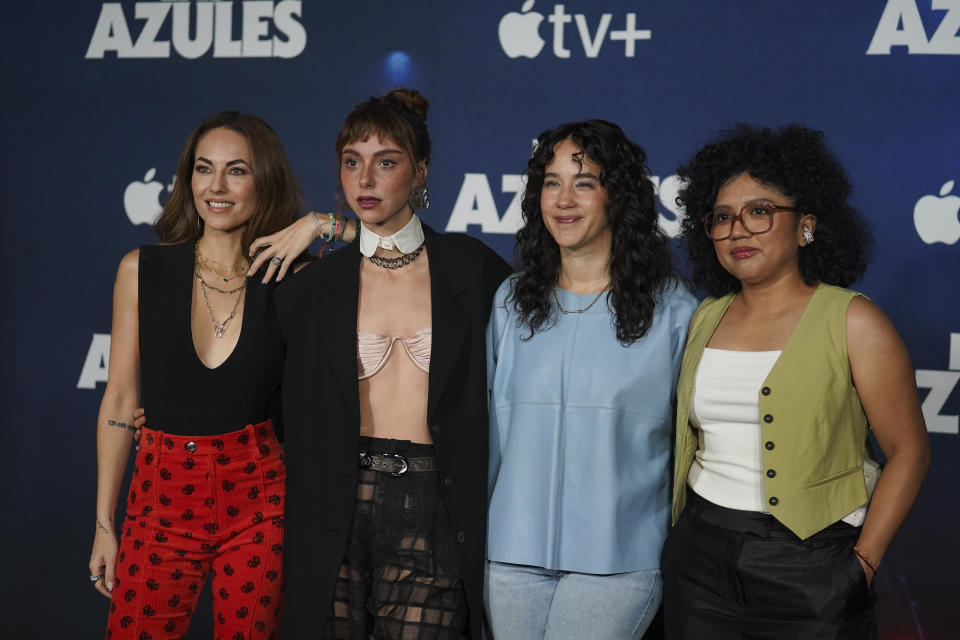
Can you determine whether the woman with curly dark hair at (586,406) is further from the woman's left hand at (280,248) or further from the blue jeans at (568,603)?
the woman's left hand at (280,248)

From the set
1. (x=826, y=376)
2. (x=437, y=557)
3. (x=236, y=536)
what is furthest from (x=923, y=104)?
(x=236, y=536)

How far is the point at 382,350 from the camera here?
254 cm

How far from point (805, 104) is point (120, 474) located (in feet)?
9.35

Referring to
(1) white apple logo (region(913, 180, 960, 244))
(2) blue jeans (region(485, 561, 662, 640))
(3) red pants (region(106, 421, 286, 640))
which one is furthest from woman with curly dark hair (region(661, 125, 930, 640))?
(1) white apple logo (region(913, 180, 960, 244))

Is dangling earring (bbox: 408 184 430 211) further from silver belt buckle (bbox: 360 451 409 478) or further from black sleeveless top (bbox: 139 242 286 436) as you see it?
silver belt buckle (bbox: 360 451 409 478)

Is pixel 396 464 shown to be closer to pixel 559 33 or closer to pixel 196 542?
pixel 196 542

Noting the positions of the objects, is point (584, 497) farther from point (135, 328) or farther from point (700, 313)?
point (135, 328)

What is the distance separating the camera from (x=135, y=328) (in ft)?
9.11

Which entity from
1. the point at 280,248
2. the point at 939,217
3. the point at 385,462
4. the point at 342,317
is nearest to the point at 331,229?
the point at 280,248

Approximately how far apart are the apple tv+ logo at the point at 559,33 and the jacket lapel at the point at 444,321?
5.08 ft

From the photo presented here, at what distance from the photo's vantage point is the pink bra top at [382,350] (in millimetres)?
2525

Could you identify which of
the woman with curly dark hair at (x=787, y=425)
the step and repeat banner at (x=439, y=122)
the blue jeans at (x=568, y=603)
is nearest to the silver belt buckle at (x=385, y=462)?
the blue jeans at (x=568, y=603)

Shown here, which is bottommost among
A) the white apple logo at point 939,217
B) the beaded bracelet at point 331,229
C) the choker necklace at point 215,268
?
the choker necklace at point 215,268

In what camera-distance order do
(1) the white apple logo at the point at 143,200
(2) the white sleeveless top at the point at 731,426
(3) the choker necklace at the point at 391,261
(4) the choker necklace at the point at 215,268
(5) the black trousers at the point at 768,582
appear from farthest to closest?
(1) the white apple logo at the point at 143,200, (4) the choker necklace at the point at 215,268, (3) the choker necklace at the point at 391,261, (2) the white sleeveless top at the point at 731,426, (5) the black trousers at the point at 768,582
